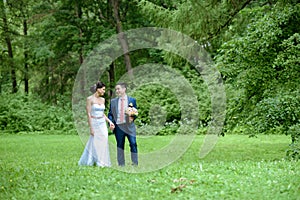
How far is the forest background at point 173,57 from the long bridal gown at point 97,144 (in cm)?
314

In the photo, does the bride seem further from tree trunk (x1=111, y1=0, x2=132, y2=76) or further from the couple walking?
tree trunk (x1=111, y1=0, x2=132, y2=76)

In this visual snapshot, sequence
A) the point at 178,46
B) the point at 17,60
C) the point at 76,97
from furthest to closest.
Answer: the point at 17,60
the point at 76,97
the point at 178,46

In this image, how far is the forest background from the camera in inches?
510

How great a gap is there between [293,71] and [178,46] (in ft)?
24.1

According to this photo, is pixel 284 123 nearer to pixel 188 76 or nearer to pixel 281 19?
pixel 281 19

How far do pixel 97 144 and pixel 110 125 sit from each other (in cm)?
66

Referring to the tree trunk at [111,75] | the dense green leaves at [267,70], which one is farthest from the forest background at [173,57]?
the tree trunk at [111,75]

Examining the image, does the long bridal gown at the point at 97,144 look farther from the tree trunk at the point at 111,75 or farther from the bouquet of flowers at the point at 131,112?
the tree trunk at the point at 111,75

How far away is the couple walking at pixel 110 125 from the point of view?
36.1ft

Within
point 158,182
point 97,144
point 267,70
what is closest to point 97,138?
Answer: point 97,144

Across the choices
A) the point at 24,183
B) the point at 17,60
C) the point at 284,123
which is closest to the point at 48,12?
the point at 17,60

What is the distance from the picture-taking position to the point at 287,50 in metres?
12.7

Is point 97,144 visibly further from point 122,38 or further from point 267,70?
point 122,38

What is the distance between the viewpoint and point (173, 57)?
2033 centimetres
